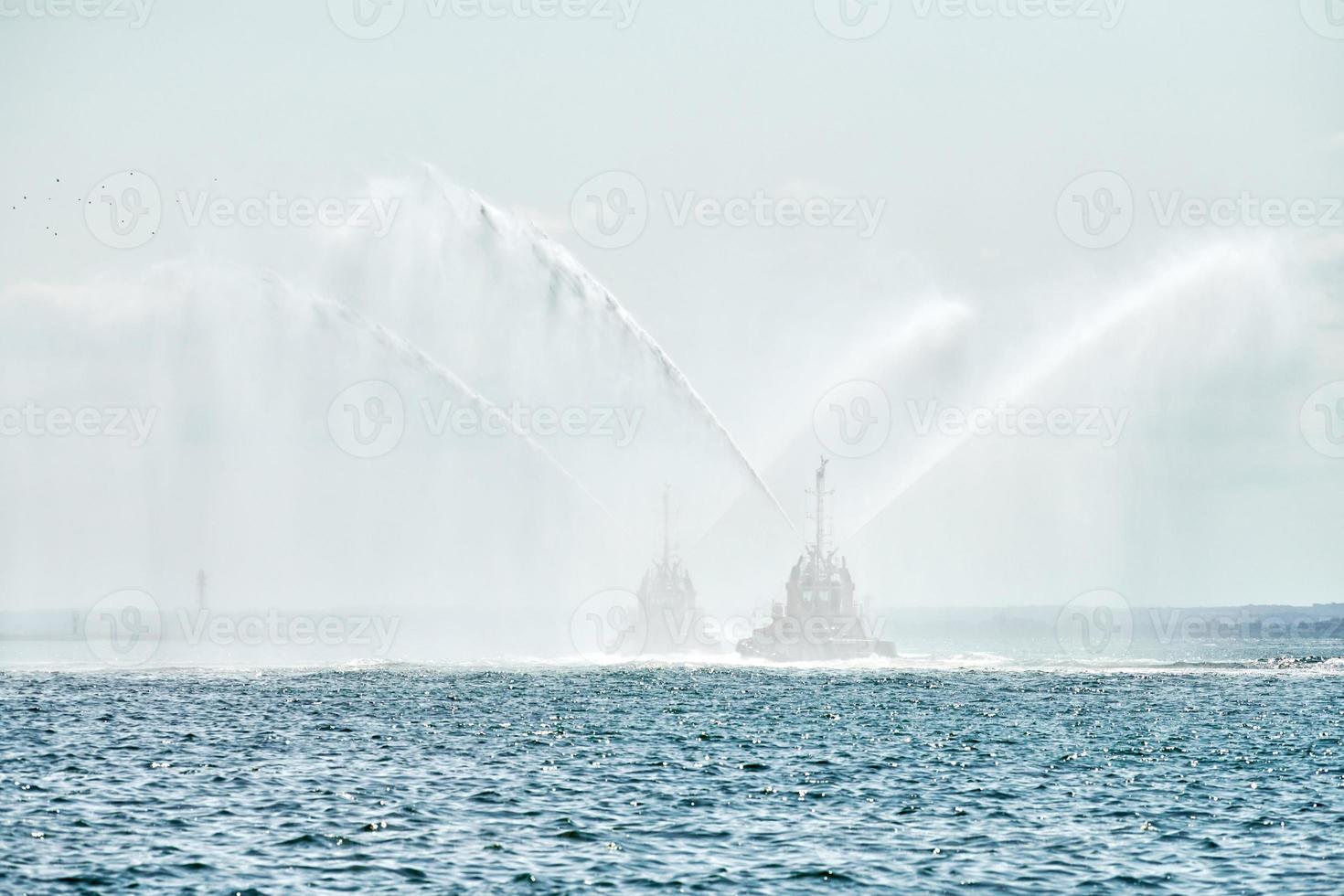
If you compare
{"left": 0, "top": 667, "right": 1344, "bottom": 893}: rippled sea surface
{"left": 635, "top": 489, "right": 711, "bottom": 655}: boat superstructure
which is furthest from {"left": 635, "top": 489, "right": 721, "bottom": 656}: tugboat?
{"left": 0, "top": 667, "right": 1344, "bottom": 893}: rippled sea surface

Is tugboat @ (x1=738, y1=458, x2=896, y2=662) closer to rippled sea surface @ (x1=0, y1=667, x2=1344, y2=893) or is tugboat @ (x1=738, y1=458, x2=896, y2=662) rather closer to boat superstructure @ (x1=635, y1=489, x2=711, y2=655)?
boat superstructure @ (x1=635, y1=489, x2=711, y2=655)

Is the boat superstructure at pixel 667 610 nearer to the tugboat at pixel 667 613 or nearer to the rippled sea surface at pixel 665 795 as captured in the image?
the tugboat at pixel 667 613

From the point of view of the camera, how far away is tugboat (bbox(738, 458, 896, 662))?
356 ft

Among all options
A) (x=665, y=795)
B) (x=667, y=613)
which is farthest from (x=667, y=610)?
(x=665, y=795)

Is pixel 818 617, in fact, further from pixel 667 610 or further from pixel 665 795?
pixel 665 795

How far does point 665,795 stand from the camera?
36.5 meters

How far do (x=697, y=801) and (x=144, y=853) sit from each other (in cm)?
1326

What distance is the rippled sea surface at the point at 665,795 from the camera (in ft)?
87.7

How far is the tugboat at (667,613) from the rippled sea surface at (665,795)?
50.5 meters

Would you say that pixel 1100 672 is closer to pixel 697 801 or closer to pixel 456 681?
pixel 456 681

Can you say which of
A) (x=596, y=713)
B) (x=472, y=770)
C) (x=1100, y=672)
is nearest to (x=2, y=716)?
(x=596, y=713)

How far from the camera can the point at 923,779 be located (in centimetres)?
3984

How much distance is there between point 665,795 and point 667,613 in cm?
8550

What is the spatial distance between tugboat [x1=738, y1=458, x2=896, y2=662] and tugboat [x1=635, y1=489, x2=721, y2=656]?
10600mm
